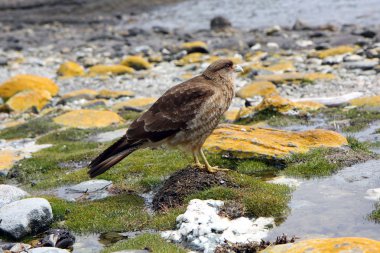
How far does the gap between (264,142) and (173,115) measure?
2.88 metres

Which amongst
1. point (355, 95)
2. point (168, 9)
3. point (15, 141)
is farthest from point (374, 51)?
point (168, 9)

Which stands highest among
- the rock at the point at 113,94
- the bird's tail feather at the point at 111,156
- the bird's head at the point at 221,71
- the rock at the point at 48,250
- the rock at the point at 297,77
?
the bird's head at the point at 221,71

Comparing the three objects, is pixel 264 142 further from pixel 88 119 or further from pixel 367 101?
pixel 88 119

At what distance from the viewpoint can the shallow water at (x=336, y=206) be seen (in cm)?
852

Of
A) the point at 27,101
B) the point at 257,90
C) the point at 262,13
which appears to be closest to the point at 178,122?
the point at 257,90

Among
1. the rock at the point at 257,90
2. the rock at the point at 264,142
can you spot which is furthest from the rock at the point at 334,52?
the rock at the point at 264,142

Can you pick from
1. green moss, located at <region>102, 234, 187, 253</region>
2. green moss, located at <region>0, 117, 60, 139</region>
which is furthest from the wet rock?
green moss, located at <region>0, 117, 60, 139</region>

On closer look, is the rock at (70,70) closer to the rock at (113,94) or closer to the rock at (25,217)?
the rock at (113,94)

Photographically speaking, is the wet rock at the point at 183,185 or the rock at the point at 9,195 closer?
the wet rock at the point at 183,185

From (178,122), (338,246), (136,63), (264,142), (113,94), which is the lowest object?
(136,63)

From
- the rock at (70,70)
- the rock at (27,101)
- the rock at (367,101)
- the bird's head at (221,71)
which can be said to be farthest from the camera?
the rock at (70,70)

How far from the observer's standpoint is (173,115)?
10680 millimetres

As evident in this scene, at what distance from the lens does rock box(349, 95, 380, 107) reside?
17659 millimetres

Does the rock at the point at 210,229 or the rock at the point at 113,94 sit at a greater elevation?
the rock at the point at 210,229
